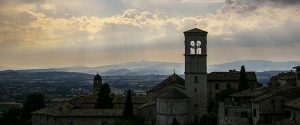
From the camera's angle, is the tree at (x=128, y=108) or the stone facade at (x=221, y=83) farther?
the stone facade at (x=221, y=83)

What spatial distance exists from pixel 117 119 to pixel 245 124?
2397cm

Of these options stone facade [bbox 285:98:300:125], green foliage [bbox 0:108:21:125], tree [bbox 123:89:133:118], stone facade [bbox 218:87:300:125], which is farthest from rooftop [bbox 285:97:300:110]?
green foliage [bbox 0:108:21:125]

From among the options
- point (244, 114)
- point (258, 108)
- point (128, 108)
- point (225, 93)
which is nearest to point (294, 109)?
point (258, 108)

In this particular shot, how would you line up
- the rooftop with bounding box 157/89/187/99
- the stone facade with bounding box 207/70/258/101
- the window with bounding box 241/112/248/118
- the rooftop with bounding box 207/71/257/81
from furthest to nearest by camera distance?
Result: the rooftop with bounding box 207/71/257/81 < the stone facade with bounding box 207/70/258/101 < the rooftop with bounding box 157/89/187/99 < the window with bounding box 241/112/248/118

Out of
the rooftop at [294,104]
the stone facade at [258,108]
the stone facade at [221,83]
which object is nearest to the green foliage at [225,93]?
the stone facade at [221,83]

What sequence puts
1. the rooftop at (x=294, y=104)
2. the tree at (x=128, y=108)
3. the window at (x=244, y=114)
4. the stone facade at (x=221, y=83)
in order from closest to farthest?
the rooftop at (x=294, y=104) < the window at (x=244, y=114) < the tree at (x=128, y=108) < the stone facade at (x=221, y=83)

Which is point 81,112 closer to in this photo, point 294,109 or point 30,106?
point 30,106

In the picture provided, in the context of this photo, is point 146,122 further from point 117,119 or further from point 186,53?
point 186,53

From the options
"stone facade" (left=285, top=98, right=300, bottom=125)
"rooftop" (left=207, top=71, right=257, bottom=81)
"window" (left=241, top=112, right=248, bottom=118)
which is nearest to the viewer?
"stone facade" (left=285, top=98, right=300, bottom=125)

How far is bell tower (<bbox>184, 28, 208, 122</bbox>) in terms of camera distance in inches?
2402

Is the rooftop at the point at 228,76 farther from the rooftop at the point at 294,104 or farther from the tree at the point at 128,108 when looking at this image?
the rooftop at the point at 294,104

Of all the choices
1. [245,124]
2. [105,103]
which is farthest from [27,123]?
[245,124]

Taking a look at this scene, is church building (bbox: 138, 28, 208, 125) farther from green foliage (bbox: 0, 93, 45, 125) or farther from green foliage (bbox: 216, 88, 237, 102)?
green foliage (bbox: 0, 93, 45, 125)

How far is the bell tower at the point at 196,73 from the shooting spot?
61000 mm
